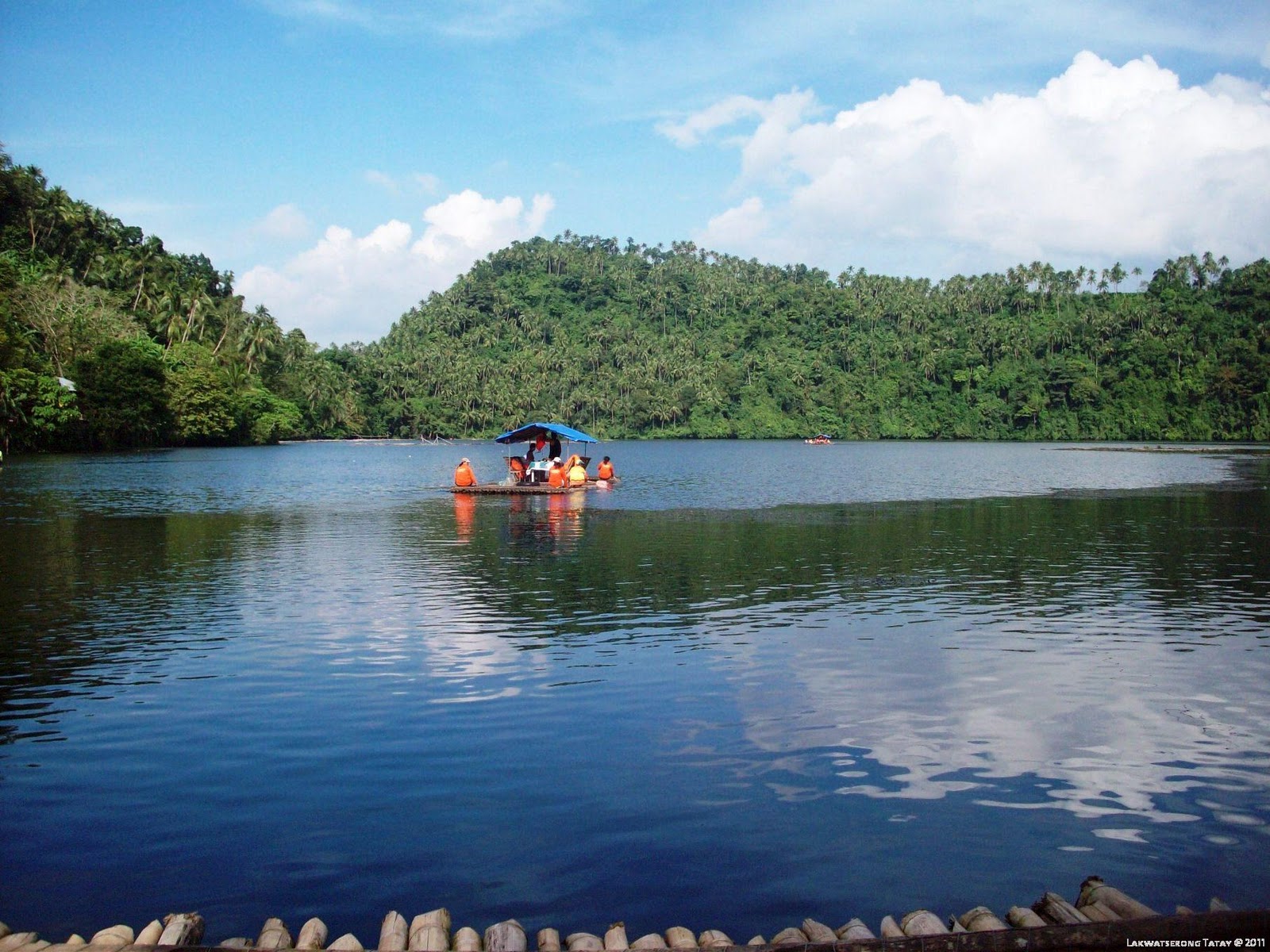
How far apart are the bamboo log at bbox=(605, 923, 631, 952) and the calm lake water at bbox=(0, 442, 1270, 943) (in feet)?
2.80

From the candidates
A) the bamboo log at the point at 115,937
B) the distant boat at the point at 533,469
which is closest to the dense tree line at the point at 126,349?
the distant boat at the point at 533,469

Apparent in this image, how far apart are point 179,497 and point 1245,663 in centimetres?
4378

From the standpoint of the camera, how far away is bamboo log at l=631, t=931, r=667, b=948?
684 centimetres

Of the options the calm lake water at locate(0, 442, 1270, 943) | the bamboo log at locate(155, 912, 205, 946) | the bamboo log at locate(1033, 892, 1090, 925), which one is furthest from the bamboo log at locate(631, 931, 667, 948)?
the bamboo log at locate(155, 912, 205, 946)

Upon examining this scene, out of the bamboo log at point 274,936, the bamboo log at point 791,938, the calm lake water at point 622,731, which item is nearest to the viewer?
the bamboo log at point 791,938

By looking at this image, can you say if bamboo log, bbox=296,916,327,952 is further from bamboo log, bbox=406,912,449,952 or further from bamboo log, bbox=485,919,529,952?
bamboo log, bbox=485,919,529,952

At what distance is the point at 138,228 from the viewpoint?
148000 mm

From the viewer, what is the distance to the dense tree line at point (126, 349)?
8600cm

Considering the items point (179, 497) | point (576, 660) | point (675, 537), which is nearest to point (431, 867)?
point (576, 660)

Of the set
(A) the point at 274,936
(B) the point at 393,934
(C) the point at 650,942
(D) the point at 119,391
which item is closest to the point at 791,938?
(C) the point at 650,942

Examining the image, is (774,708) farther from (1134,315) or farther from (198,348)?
(1134,315)

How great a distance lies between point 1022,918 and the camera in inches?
282

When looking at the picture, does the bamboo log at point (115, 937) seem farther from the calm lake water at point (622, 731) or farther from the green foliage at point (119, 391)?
the green foliage at point (119, 391)

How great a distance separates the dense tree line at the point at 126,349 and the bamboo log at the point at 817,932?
82029mm
